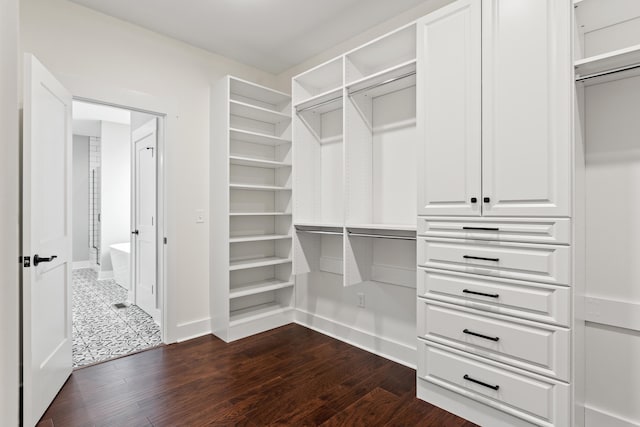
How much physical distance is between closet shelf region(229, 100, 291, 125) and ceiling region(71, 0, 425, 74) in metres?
0.61

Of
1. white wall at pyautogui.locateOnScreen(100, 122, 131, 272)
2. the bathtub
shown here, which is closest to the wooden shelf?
the bathtub

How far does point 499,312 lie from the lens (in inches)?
72.0

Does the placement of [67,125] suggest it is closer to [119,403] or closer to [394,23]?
[119,403]

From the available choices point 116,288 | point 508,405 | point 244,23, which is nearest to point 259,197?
point 244,23

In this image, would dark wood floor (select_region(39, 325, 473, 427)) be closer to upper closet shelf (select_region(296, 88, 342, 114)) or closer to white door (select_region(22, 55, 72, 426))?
white door (select_region(22, 55, 72, 426))

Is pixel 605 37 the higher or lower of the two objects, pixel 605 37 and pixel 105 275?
the higher

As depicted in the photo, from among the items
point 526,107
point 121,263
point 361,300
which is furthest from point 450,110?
point 121,263

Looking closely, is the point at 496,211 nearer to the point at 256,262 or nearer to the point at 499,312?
the point at 499,312

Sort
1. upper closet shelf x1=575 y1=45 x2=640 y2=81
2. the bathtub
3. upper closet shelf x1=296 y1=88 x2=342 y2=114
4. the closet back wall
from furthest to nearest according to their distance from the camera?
the bathtub
upper closet shelf x1=296 y1=88 x2=342 y2=114
the closet back wall
upper closet shelf x1=575 y1=45 x2=640 y2=81

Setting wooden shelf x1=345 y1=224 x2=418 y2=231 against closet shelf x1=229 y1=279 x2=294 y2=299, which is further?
closet shelf x1=229 y1=279 x2=294 y2=299

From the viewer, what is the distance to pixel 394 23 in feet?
9.27

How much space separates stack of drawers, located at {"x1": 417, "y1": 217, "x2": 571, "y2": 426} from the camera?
1.65m

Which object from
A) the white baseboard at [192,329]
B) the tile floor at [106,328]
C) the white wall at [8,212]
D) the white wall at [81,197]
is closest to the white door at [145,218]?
the tile floor at [106,328]

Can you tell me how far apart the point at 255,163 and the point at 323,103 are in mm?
997
